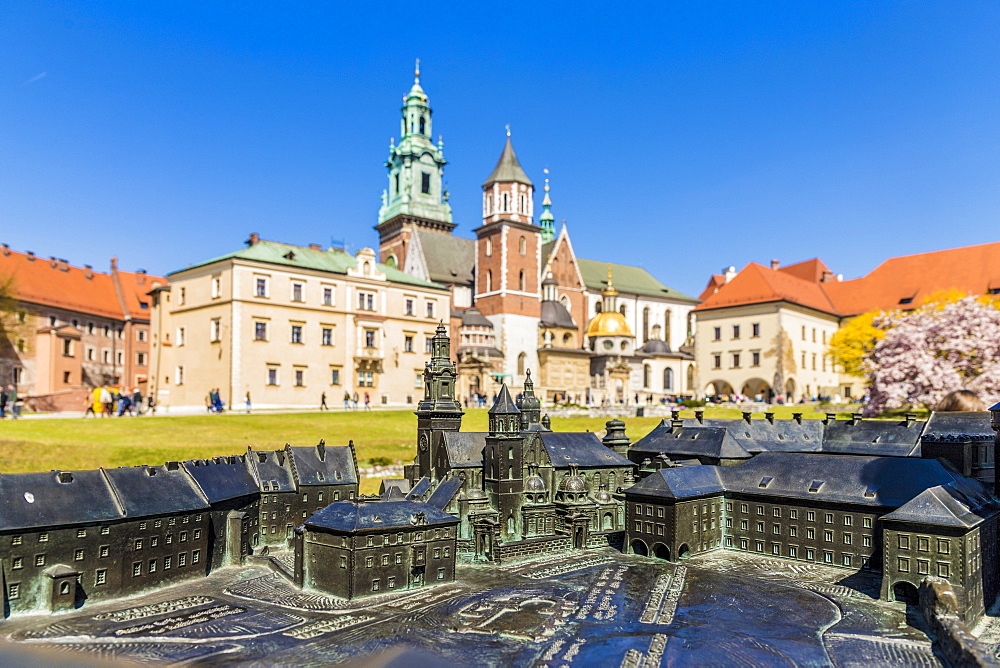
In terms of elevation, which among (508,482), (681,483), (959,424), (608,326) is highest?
(608,326)

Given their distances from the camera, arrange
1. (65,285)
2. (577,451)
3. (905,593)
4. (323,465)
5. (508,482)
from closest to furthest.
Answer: (905,593), (508,482), (323,465), (577,451), (65,285)

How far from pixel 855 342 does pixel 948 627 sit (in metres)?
65.3

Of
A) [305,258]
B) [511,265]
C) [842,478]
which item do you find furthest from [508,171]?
[842,478]

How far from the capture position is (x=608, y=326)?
4542 inches

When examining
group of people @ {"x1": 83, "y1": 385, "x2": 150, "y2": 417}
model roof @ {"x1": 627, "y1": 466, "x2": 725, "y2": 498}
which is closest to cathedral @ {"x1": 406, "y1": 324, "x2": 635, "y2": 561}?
model roof @ {"x1": 627, "y1": 466, "x2": 725, "y2": 498}

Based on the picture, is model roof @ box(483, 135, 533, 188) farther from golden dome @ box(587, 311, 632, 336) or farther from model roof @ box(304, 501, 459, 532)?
model roof @ box(304, 501, 459, 532)

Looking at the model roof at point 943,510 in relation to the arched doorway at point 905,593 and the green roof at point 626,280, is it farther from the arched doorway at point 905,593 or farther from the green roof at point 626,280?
the green roof at point 626,280

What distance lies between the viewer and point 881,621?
30.7 metres

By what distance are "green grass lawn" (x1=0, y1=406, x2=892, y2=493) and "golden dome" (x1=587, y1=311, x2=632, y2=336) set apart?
38892 millimetres

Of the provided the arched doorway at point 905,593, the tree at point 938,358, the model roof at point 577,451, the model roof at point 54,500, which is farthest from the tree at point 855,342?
the model roof at point 54,500

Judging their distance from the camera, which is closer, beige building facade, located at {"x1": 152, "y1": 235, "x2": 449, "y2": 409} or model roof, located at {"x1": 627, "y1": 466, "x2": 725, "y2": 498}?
model roof, located at {"x1": 627, "y1": 466, "x2": 725, "y2": 498}

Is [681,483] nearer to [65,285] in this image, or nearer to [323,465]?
[323,465]

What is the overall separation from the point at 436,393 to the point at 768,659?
26961mm

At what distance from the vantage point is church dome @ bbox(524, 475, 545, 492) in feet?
151
